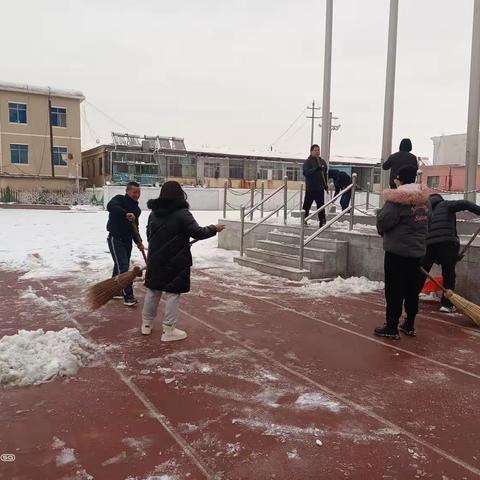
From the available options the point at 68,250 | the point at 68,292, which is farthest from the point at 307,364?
the point at 68,250

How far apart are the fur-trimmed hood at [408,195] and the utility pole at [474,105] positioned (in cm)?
549

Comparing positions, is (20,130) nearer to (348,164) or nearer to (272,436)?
(348,164)

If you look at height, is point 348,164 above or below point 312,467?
above

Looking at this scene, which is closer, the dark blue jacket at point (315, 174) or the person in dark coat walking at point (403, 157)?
the person in dark coat walking at point (403, 157)

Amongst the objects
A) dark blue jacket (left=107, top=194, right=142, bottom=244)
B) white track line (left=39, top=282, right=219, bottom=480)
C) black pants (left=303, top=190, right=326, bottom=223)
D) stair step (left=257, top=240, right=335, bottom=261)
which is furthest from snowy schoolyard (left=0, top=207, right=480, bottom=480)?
black pants (left=303, top=190, right=326, bottom=223)

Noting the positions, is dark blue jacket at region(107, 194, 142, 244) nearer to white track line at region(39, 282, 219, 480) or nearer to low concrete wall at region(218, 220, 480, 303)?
white track line at region(39, 282, 219, 480)

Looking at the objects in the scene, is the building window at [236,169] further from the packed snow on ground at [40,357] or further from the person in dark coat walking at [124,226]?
the packed snow on ground at [40,357]

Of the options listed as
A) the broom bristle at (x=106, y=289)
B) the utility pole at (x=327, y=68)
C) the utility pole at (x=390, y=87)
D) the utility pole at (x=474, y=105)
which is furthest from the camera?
the utility pole at (x=327, y=68)

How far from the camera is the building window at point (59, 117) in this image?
36.9m

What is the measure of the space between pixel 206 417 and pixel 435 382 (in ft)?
Answer: 6.45

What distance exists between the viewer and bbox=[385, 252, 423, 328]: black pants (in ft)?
16.3

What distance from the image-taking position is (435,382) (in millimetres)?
3951

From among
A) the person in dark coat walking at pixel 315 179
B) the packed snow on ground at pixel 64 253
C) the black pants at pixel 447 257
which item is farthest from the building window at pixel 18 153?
the black pants at pixel 447 257

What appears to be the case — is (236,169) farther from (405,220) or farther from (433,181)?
(405,220)
